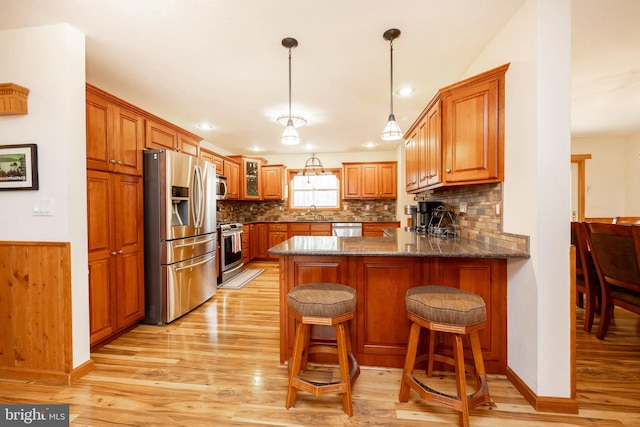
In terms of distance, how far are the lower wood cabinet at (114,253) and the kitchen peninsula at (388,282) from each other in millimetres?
1593

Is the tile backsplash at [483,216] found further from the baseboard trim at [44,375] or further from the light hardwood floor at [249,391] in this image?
the baseboard trim at [44,375]

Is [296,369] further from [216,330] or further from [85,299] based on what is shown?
[85,299]

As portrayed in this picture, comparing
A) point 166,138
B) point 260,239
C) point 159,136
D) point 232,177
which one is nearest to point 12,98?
point 159,136

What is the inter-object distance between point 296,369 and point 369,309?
68cm

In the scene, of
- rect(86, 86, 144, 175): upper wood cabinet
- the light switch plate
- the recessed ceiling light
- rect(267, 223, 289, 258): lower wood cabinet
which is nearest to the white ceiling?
the recessed ceiling light

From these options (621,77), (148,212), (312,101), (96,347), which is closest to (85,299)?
(96,347)

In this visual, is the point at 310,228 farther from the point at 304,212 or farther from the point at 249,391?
the point at 249,391

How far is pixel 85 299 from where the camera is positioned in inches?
77.1

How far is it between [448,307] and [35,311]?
2741mm

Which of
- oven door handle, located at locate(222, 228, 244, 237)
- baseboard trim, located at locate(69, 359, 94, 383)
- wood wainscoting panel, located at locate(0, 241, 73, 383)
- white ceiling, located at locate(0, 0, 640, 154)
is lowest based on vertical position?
baseboard trim, located at locate(69, 359, 94, 383)

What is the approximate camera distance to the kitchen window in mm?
6523

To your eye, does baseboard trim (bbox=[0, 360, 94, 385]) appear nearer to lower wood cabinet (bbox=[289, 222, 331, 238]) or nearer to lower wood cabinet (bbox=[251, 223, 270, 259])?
lower wood cabinet (bbox=[251, 223, 270, 259])

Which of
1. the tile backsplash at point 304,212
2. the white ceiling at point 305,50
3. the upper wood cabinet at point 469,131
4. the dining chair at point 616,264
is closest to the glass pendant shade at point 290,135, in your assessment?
the white ceiling at point 305,50

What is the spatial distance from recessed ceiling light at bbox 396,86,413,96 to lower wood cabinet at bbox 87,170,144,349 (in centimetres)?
299
